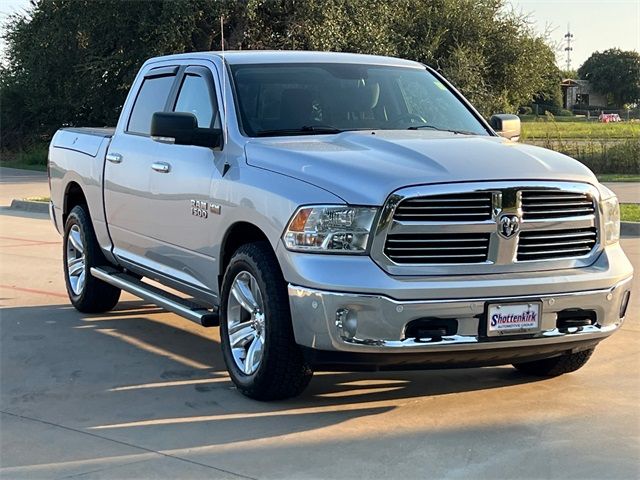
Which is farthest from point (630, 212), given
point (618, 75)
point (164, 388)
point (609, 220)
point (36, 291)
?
point (618, 75)

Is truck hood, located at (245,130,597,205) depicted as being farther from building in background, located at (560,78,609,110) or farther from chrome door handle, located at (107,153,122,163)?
building in background, located at (560,78,609,110)

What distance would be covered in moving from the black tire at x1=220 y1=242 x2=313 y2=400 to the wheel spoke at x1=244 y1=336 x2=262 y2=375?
4 centimetres

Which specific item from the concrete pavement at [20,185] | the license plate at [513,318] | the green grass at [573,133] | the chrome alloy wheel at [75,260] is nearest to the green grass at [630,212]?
the green grass at [573,133]

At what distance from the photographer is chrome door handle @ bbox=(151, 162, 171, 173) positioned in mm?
6828

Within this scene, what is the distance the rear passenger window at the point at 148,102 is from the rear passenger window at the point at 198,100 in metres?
0.27

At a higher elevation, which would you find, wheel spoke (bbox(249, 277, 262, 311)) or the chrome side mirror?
the chrome side mirror

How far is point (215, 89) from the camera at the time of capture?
668 cm

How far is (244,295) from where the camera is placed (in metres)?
5.79

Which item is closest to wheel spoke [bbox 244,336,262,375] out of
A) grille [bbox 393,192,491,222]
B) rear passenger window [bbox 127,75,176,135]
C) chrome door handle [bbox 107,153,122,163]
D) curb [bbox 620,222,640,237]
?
grille [bbox 393,192,491,222]

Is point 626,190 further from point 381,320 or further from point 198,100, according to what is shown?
point 381,320

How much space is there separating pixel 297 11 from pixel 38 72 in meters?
8.62

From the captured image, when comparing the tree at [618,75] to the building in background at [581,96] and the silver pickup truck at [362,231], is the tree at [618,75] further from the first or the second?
the silver pickup truck at [362,231]

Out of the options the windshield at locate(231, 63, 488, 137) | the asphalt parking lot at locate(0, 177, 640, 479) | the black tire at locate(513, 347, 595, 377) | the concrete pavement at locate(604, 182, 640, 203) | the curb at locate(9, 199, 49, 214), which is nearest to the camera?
the asphalt parking lot at locate(0, 177, 640, 479)

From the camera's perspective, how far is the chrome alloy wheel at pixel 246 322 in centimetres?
565
